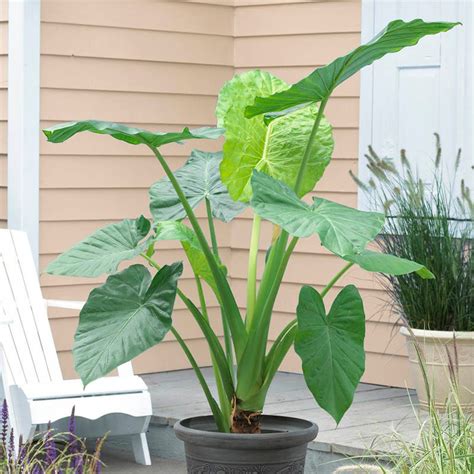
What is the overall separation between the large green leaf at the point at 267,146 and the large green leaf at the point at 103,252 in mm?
322

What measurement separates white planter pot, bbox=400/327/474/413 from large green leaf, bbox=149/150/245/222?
124 cm

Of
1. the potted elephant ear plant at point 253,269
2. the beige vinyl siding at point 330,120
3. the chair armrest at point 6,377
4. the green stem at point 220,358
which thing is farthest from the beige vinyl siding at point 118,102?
the green stem at point 220,358

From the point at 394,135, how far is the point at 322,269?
753mm

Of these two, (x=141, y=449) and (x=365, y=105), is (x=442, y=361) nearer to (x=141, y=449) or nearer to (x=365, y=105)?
(x=141, y=449)

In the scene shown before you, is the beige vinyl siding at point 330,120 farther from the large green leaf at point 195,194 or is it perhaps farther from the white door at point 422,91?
the large green leaf at point 195,194

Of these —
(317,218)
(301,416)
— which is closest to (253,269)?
(317,218)

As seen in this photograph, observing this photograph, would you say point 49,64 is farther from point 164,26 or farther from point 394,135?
point 394,135

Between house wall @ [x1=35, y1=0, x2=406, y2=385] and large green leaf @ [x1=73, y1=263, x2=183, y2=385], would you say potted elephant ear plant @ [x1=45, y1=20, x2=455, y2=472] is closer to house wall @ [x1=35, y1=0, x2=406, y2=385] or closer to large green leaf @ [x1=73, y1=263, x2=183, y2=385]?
large green leaf @ [x1=73, y1=263, x2=183, y2=385]

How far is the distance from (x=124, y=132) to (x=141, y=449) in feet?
6.87

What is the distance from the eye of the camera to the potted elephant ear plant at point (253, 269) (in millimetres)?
3061

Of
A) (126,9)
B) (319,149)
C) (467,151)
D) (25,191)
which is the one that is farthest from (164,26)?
(319,149)

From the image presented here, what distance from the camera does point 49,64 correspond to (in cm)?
556

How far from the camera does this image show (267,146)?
12.0 feet

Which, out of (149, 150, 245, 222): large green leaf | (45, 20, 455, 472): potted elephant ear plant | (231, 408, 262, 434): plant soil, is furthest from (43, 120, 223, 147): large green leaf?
(231, 408, 262, 434): plant soil
